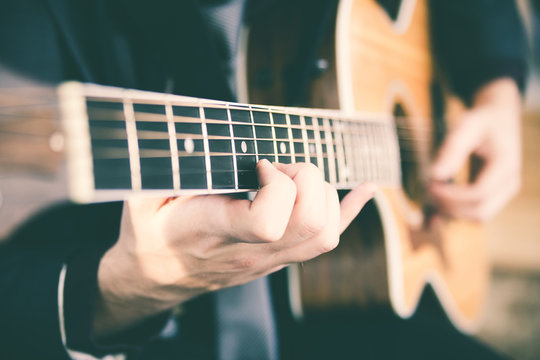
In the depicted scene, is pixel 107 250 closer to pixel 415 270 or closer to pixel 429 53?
pixel 415 270

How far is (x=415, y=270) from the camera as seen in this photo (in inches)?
31.8

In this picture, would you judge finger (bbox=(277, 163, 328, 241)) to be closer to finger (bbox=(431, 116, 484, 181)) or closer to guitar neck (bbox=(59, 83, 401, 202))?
guitar neck (bbox=(59, 83, 401, 202))

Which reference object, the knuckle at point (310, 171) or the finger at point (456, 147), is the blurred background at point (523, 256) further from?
the knuckle at point (310, 171)

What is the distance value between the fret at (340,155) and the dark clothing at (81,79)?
17cm

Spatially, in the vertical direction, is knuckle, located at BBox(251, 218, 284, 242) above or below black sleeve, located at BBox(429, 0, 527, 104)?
below

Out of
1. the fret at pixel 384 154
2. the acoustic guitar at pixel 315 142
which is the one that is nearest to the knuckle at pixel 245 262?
the acoustic guitar at pixel 315 142

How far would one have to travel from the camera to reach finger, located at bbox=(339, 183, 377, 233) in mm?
436

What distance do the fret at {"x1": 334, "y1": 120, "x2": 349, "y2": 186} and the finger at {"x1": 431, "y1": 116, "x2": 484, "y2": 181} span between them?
42 centimetres

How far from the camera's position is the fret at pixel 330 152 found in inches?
19.4

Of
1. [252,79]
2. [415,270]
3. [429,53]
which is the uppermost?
[429,53]

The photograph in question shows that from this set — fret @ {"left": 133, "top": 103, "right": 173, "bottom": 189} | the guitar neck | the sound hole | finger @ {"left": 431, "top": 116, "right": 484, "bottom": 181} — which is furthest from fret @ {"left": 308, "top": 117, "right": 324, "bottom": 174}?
finger @ {"left": 431, "top": 116, "right": 484, "bottom": 181}

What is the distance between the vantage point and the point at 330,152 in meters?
0.50

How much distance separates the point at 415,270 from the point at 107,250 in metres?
0.66

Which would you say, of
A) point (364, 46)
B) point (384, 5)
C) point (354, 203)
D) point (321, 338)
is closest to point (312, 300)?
point (321, 338)
